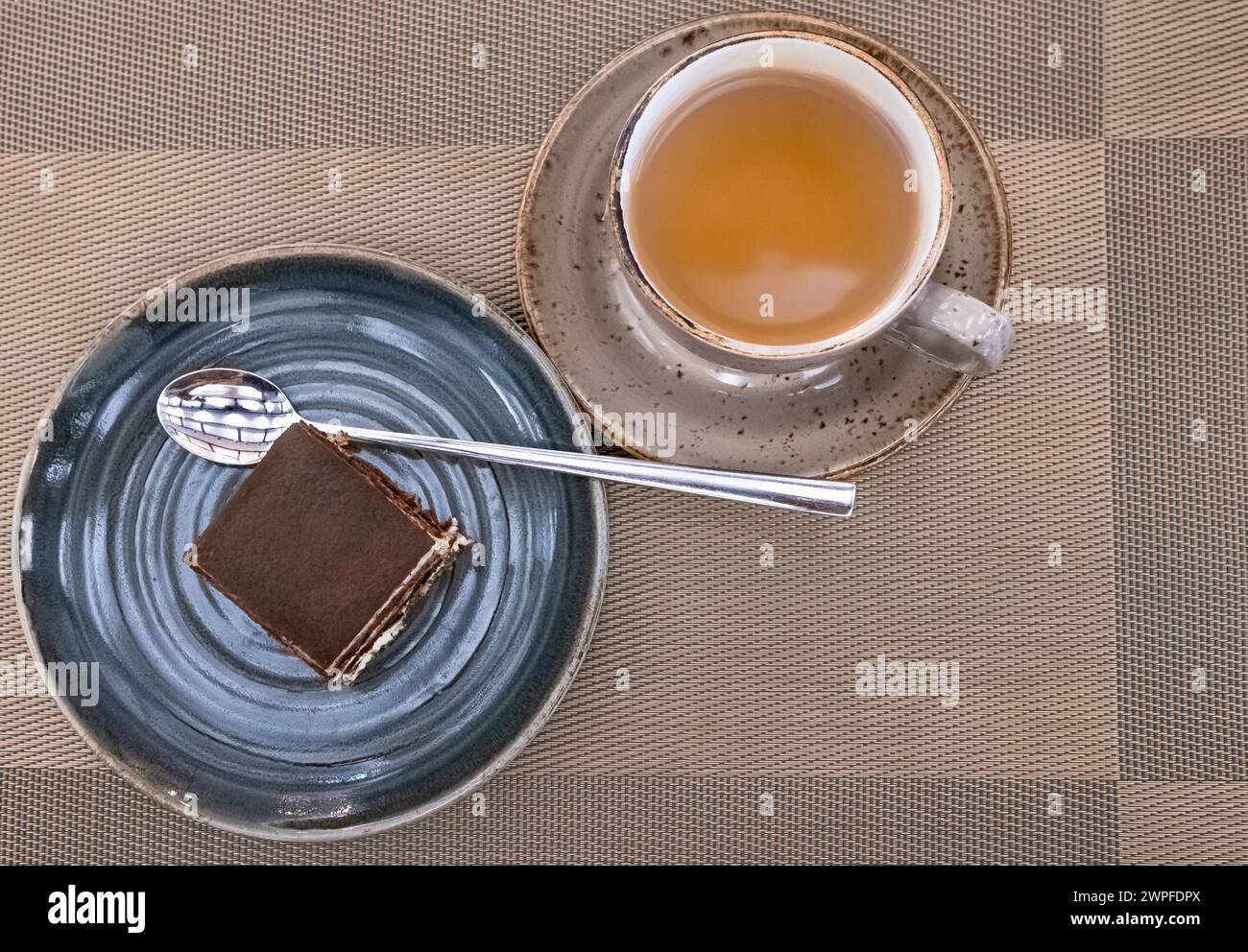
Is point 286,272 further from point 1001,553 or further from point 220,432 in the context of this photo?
point 1001,553

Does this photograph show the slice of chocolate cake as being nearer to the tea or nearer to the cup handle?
the tea

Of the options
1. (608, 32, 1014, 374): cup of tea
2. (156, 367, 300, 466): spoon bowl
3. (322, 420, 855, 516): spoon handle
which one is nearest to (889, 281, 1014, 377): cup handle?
(608, 32, 1014, 374): cup of tea

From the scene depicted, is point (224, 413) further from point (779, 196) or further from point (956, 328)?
point (956, 328)

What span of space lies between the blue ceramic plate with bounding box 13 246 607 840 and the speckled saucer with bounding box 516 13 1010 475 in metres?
0.05

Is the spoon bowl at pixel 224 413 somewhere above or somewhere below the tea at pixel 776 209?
below

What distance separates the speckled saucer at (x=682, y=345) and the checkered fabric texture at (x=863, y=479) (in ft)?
0.40

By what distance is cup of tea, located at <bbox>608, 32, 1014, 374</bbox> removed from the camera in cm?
77

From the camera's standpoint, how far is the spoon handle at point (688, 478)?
84 centimetres

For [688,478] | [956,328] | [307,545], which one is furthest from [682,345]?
[307,545]

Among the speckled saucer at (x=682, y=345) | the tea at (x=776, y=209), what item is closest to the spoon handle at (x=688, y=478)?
the speckled saucer at (x=682, y=345)

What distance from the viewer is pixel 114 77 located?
0.99 meters

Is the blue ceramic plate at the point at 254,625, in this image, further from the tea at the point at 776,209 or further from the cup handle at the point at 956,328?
the cup handle at the point at 956,328

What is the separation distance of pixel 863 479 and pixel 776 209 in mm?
302
